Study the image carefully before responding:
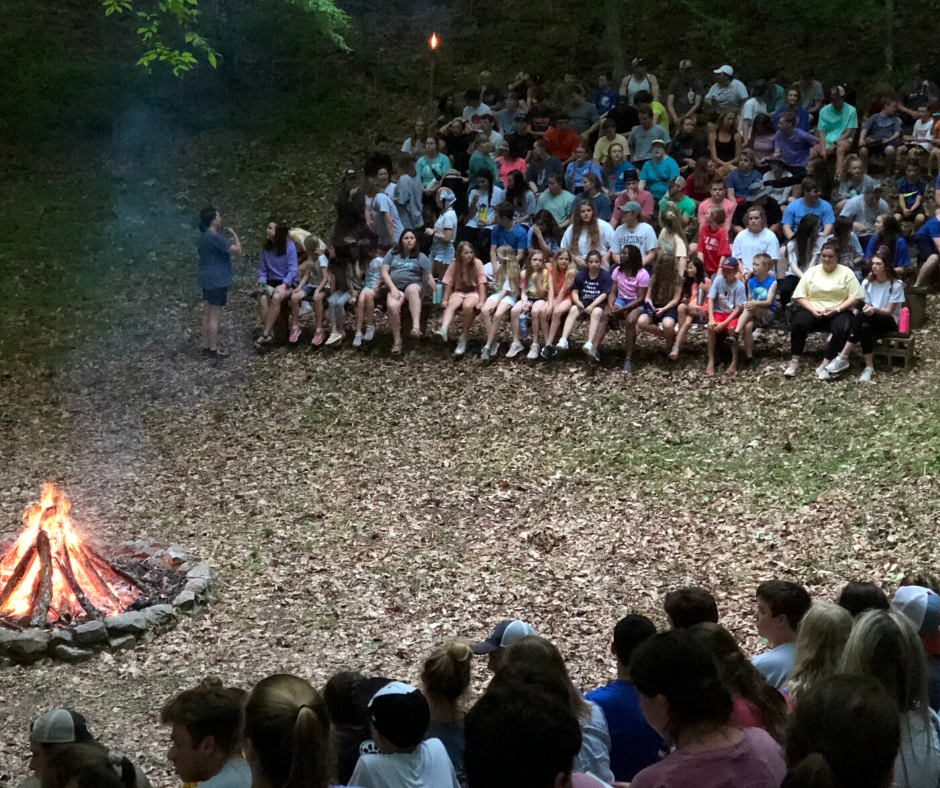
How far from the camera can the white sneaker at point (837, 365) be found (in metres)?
11.1

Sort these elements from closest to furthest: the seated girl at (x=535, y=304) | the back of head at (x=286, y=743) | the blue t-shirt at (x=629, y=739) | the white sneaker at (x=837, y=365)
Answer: the back of head at (x=286, y=743)
the blue t-shirt at (x=629, y=739)
the white sneaker at (x=837, y=365)
the seated girl at (x=535, y=304)

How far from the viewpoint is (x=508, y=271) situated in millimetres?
12719

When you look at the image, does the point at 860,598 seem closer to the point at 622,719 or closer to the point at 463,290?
the point at 622,719

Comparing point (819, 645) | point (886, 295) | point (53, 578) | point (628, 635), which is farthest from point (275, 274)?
point (819, 645)

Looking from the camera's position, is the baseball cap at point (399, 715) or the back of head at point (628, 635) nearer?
the baseball cap at point (399, 715)

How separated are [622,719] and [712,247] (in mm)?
9212

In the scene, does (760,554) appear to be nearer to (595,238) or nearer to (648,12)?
(595,238)

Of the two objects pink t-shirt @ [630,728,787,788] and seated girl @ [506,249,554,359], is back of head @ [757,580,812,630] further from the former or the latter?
seated girl @ [506,249,554,359]

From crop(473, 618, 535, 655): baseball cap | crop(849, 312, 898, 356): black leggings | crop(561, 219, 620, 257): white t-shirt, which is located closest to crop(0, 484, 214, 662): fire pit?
crop(473, 618, 535, 655): baseball cap

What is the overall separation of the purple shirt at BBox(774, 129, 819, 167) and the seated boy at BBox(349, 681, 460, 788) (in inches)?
498

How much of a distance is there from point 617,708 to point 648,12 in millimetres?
20200

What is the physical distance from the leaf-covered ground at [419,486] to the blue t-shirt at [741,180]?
7.88 ft

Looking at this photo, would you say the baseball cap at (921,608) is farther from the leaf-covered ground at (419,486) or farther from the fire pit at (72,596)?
the fire pit at (72,596)

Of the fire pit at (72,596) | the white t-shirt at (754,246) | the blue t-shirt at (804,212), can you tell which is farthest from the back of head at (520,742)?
the blue t-shirt at (804,212)
